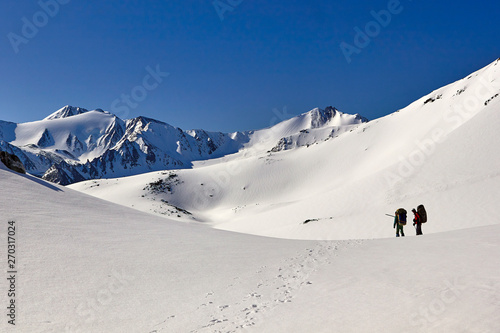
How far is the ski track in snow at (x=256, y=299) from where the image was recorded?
486 cm

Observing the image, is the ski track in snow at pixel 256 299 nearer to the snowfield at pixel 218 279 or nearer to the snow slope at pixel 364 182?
the snowfield at pixel 218 279

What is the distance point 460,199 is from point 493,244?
713 inches

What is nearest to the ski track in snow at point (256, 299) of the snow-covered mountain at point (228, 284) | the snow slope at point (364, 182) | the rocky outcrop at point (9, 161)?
the snow-covered mountain at point (228, 284)

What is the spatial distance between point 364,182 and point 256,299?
35.3 m

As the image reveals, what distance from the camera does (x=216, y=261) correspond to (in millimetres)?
8797

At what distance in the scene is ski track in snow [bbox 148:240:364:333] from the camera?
16.0 ft

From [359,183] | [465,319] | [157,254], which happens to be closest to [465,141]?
[359,183]

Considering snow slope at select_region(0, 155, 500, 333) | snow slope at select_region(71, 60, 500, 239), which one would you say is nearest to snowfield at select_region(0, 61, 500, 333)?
snow slope at select_region(0, 155, 500, 333)

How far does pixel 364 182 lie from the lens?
36969 millimetres

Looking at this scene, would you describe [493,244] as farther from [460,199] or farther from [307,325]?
[460,199]

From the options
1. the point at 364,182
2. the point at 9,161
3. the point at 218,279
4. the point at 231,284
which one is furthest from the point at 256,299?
the point at 364,182

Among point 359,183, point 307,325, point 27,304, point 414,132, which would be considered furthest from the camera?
point 414,132

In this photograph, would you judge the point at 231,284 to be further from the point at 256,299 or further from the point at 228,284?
the point at 256,299

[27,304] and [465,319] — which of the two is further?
[27,304]
